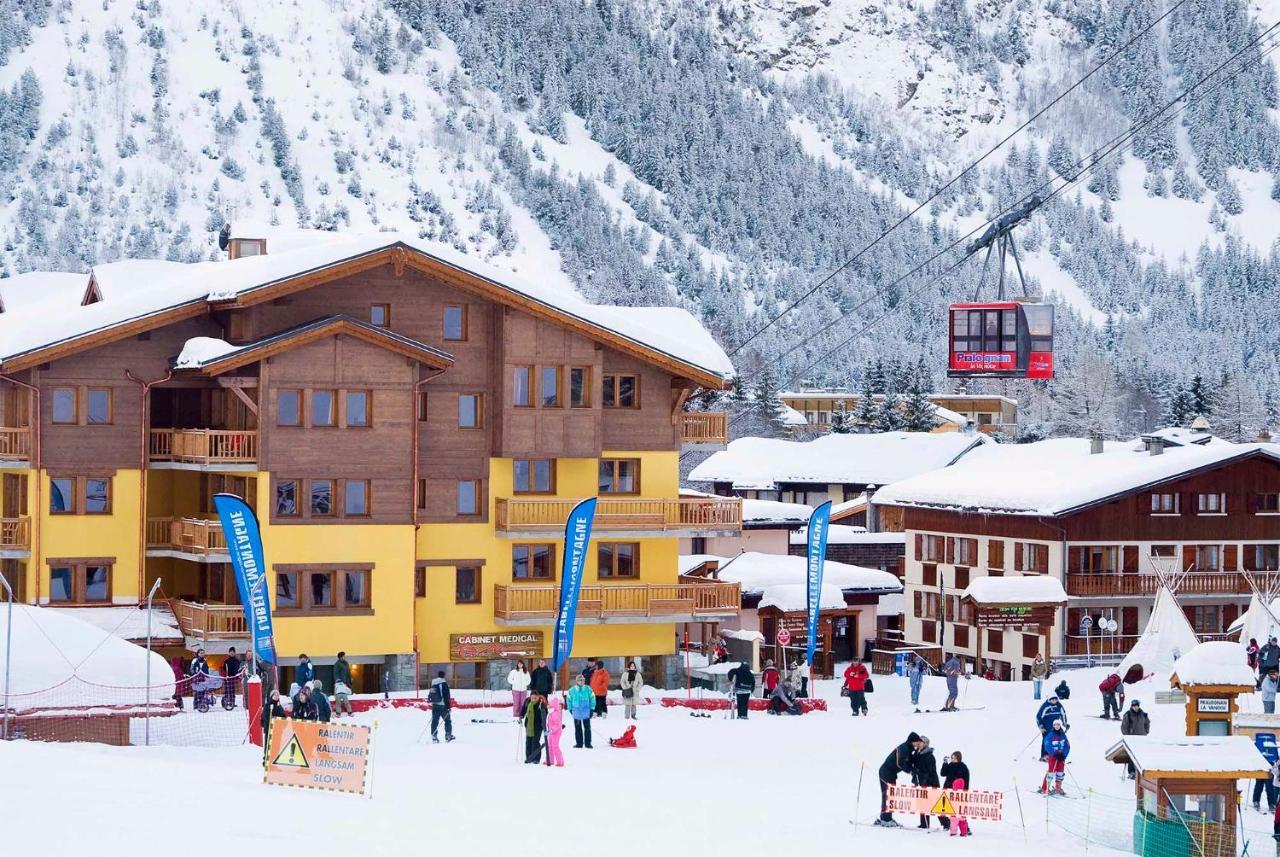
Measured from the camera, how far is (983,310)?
5897 cm

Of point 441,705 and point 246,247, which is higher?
point 246,247

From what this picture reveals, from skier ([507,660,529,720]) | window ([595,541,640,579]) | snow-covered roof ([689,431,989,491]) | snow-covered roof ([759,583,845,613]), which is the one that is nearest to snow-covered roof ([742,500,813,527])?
snow-covered roof ([759,583,845,613])

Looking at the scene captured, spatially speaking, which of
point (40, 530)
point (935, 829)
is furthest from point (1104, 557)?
point (935, 829)

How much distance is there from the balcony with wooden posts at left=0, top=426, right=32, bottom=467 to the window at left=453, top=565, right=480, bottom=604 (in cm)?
1109

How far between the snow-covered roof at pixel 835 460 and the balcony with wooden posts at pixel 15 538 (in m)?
61.7

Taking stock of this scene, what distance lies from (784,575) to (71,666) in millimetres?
30754

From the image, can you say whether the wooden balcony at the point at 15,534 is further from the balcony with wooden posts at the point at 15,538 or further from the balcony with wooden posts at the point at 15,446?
the balcony with wooden posts at the point at 15,446

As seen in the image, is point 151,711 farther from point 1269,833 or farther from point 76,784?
point 1269,833

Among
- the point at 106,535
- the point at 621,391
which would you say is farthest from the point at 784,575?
the point at 106,535

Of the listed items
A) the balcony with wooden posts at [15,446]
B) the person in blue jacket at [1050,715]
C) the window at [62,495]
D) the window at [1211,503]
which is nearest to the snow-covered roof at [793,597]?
the window at [1211,503]

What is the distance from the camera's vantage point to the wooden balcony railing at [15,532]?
5228cm

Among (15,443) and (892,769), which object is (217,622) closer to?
(15,443)

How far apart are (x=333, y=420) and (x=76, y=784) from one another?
2561cm

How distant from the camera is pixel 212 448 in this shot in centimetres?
5278
